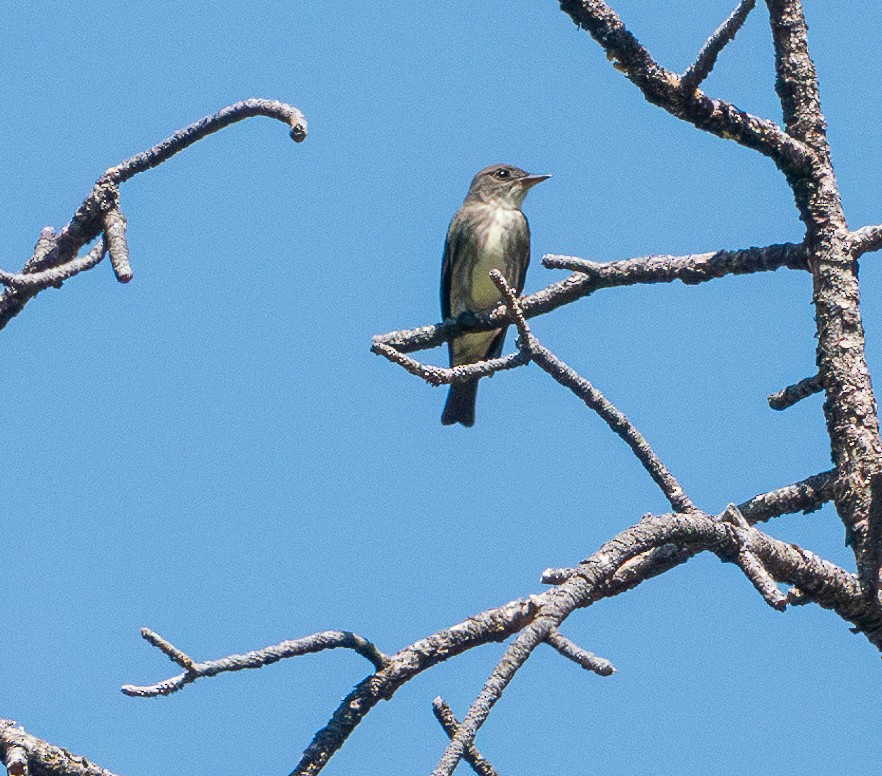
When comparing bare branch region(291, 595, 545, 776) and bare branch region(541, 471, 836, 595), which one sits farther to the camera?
bare branch region(541, 471, 836, 595)

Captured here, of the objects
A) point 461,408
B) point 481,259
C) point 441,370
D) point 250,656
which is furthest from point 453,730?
point 481,259

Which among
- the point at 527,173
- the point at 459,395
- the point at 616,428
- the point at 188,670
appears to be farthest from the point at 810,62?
the point at 527,173

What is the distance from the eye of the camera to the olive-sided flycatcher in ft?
37.0

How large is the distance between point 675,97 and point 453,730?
179 cm

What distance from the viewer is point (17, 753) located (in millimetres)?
2879

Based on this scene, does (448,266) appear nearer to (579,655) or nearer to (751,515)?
(751,515)

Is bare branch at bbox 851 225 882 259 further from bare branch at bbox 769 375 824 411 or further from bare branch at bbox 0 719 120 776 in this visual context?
bare branch at bbox 0 719 120 776

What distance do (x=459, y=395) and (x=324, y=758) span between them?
8128mm

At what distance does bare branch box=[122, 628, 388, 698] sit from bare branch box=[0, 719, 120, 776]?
6.9 inches

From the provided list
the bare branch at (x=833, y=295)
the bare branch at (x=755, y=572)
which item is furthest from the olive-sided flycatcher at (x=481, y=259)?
the bare branch at (x=755, y=572)

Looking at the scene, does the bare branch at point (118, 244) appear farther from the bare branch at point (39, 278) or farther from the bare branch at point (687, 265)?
the bare branch at point (687, 265)

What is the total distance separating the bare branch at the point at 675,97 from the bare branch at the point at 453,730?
171 centimetres

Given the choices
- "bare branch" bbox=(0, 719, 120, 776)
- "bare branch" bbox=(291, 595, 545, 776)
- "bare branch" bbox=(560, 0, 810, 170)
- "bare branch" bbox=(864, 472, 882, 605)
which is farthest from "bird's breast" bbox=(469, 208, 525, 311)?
"bare branch" bbox=(0, 719, 120, 776)

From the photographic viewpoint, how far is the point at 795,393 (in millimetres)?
3889
